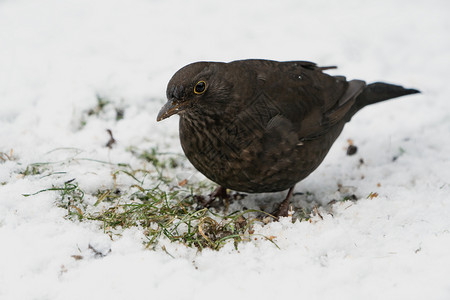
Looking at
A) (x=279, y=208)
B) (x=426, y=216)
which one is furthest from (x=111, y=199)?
(x=426, y=216)

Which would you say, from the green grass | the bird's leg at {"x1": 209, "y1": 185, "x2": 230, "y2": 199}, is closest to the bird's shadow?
the bird's leg at {"x1": 209, "y1": 185, "x2": 230, "y2": 199}

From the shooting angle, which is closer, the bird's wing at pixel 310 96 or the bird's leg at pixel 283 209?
the bird's wing at pixel 310 96

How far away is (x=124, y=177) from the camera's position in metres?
4.48

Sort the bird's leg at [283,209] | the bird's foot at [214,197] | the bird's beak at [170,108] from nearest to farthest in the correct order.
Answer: the bird's beak at [170,108] < the bird's leg at [283,209] < the bird's foot at [214,197]

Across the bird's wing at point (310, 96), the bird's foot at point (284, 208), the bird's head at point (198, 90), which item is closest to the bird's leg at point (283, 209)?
the bird's foot at point (284, 208)

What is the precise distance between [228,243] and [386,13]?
5.75 metres

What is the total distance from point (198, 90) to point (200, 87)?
3 centimetres

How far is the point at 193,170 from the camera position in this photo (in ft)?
16.7

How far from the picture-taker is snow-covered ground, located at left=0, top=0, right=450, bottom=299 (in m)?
2.96

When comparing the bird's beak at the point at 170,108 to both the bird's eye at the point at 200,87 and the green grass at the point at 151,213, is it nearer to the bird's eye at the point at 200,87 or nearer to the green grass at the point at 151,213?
the bird's eye at the point at 200,87

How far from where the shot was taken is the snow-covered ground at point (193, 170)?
296 centimetres

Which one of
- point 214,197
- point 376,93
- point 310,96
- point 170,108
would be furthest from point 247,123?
point 376,93

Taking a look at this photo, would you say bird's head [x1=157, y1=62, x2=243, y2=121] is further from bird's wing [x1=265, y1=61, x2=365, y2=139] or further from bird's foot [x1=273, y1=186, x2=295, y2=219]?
bird's foot [x1=273, y1=186, x2=295, y2=219]

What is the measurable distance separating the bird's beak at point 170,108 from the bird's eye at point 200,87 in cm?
14
